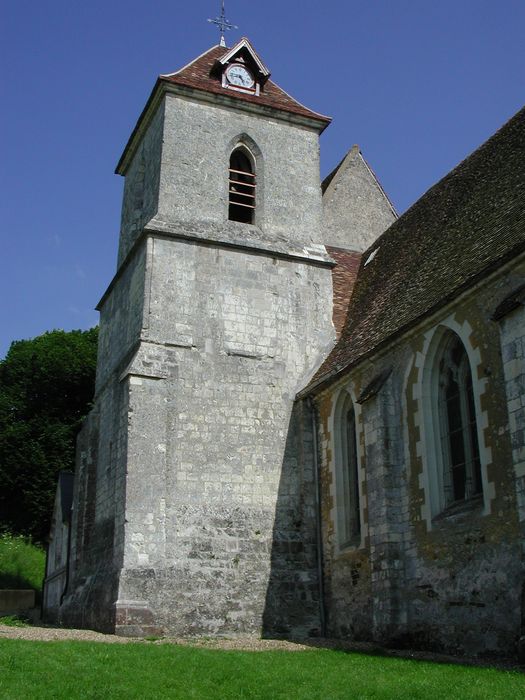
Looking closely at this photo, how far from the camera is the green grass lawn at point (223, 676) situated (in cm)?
727

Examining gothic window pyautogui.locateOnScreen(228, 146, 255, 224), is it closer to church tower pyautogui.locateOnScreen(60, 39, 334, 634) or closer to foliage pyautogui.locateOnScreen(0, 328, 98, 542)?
church tower pyautogui.locateOnScreen(60, 39, 334, 634)

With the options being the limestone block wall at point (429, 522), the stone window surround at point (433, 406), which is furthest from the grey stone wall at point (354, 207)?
the stone window surround at point (433, 406)

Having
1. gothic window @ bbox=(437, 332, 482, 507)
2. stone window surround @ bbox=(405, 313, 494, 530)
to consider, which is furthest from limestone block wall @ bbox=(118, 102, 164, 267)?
gothic window @ bbox=(437, 332, 482, 507)

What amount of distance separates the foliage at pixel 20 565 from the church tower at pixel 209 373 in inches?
428

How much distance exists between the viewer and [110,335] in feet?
58.8

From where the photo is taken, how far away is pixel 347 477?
14375 mm

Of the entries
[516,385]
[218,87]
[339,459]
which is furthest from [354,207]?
[516,385]

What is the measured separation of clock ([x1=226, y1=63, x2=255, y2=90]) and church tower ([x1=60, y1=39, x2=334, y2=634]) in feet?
0.11

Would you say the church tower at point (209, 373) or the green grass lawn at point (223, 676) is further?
the church tower at point (209, 373)

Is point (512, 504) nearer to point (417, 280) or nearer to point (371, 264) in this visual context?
point (417, 280)

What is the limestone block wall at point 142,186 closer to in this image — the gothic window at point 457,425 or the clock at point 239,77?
the clock at point 239,77

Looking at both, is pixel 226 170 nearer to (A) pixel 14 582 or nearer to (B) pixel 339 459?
(B) pixel 339 459

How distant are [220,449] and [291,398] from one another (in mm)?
1853

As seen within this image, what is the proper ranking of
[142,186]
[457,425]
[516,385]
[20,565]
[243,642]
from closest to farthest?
1. [516,385]
2. [457,425]
3. [243,642]
4. [142,186]
5. [20,565]
